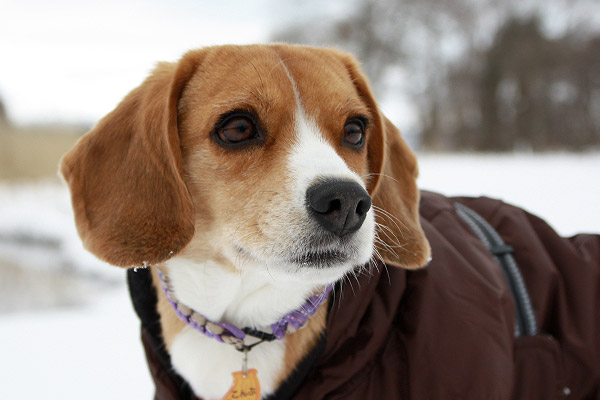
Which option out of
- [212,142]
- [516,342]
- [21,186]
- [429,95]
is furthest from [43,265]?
[429,95]

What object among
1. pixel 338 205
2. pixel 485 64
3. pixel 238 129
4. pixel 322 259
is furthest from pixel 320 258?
pixel 485 64

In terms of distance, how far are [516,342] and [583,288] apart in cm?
43

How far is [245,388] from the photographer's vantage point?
1.76m

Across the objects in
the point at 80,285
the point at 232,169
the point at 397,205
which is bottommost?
the point at 80,285

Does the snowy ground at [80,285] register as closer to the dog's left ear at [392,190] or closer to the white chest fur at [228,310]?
the white chest fur at [228,310]

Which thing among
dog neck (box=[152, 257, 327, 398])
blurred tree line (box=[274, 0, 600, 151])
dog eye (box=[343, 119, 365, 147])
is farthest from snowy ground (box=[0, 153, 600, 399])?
blurred tree line (box=[274, 0, 600, 151])

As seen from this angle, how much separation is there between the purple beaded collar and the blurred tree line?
9.28m

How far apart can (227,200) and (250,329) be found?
0.53 m

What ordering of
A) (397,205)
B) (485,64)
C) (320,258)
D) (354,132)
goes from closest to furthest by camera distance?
(320,258) < (354,132) < (397,205) < (485,64)

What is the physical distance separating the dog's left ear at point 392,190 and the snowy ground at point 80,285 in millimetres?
2115

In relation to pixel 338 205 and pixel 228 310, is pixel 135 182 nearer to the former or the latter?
pixel 228 310

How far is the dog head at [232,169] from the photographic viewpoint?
154cm

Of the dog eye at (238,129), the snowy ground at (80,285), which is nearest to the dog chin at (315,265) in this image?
the dog eye at (238,129)

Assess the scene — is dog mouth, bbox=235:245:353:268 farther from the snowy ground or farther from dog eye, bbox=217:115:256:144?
the snowy ground
